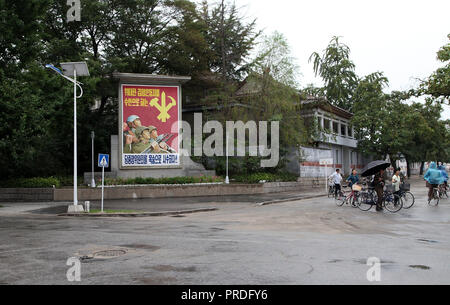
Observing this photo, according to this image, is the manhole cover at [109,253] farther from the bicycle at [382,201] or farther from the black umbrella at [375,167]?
the bicycle at [382,201]

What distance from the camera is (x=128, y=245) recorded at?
30.1 ft

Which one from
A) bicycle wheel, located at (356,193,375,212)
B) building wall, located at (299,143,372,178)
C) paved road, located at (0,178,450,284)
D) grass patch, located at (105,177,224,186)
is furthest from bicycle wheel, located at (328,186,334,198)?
paved road, located at (0,178,450,284)

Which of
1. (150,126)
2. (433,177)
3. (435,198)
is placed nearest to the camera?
(433,177)

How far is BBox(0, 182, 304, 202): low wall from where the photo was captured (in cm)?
2580

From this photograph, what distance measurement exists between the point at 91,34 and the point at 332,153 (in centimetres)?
2913

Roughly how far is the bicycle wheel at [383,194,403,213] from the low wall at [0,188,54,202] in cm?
1919

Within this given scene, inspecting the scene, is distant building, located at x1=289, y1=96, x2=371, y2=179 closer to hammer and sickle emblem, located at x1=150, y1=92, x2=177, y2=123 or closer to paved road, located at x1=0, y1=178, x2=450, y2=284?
hammer and sickle emblem, located at x1=150, y1=92, x2=177, y2=123

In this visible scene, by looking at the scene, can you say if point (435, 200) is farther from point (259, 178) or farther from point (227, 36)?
point (227, 36)

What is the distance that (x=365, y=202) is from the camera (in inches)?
714

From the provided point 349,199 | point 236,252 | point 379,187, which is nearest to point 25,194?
point 349,199

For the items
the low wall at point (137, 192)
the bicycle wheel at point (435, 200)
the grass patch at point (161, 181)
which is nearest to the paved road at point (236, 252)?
the bicycle wheel at point (435, 200)

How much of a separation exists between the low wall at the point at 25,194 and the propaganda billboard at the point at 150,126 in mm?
5114

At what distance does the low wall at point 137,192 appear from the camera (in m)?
25.8

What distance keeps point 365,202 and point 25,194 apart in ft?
66.3
